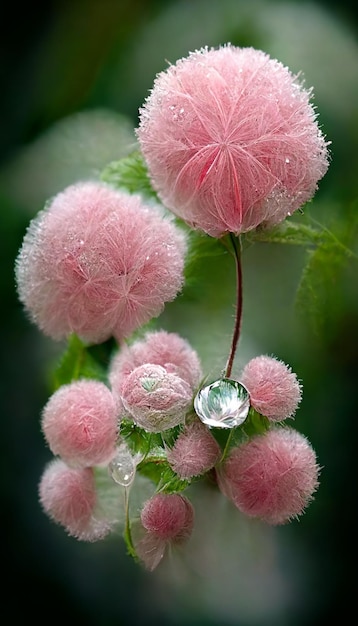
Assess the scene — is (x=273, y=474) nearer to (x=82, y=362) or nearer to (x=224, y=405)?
(x=224, y=405)

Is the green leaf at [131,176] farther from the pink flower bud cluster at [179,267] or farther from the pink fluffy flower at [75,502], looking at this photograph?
the pink fluffy flower at [75,502]

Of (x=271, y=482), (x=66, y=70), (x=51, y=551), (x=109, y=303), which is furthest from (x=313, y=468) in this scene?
(x=66, y=70)

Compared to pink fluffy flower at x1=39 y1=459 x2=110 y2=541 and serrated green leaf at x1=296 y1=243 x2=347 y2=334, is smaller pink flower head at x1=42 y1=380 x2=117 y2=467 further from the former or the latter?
serrated green leaf at x1=296 y1=243 x2=347 y2=334

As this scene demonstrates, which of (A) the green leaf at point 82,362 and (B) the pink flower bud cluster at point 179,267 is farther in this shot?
(A) the green leaf at point 82,362

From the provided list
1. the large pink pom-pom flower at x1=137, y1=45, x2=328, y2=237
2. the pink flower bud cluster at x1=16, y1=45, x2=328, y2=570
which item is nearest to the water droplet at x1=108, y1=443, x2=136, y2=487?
the pink flower bud cluster at x1=16, y1=45, x2=328, y2=570

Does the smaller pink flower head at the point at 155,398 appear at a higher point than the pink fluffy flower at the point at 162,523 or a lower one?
higher

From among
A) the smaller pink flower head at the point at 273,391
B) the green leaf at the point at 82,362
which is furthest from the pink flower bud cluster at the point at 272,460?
the green leaf at the point at 82,362
